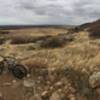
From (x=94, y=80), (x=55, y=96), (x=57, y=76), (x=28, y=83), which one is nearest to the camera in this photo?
(x=55, y=96)

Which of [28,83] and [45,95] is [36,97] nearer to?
[45,95]

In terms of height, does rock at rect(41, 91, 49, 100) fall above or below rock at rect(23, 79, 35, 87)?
below

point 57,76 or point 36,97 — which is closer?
point 36,97

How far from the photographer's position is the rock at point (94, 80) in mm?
18219

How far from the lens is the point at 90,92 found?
17.9 m

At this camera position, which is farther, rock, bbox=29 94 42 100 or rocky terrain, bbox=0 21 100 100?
rocky terrain, bbox=0 21 100 100

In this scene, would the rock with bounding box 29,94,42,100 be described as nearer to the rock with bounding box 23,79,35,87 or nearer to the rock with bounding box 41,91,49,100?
the rock with bounding box 41,91,49,100

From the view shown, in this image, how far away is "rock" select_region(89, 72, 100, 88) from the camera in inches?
717

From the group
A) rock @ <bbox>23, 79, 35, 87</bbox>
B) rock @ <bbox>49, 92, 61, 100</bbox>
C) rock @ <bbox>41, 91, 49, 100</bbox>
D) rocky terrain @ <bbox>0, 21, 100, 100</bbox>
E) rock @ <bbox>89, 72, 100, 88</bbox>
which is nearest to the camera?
rock @ <bbox>49, 92, 61, 100</bbox>

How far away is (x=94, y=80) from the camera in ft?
60.7

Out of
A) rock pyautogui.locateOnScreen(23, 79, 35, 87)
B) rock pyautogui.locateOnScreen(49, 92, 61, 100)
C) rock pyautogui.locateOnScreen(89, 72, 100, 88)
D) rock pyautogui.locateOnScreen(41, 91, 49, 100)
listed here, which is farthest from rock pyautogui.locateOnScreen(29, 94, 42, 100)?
rock pyautogui.locateOnScreen(89, 72, 100, 88)

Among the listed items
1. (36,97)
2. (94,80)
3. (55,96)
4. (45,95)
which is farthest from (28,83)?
(94,80)

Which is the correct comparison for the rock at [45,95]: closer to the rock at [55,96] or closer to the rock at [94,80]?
the rock at [55,96]

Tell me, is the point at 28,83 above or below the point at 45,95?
above
